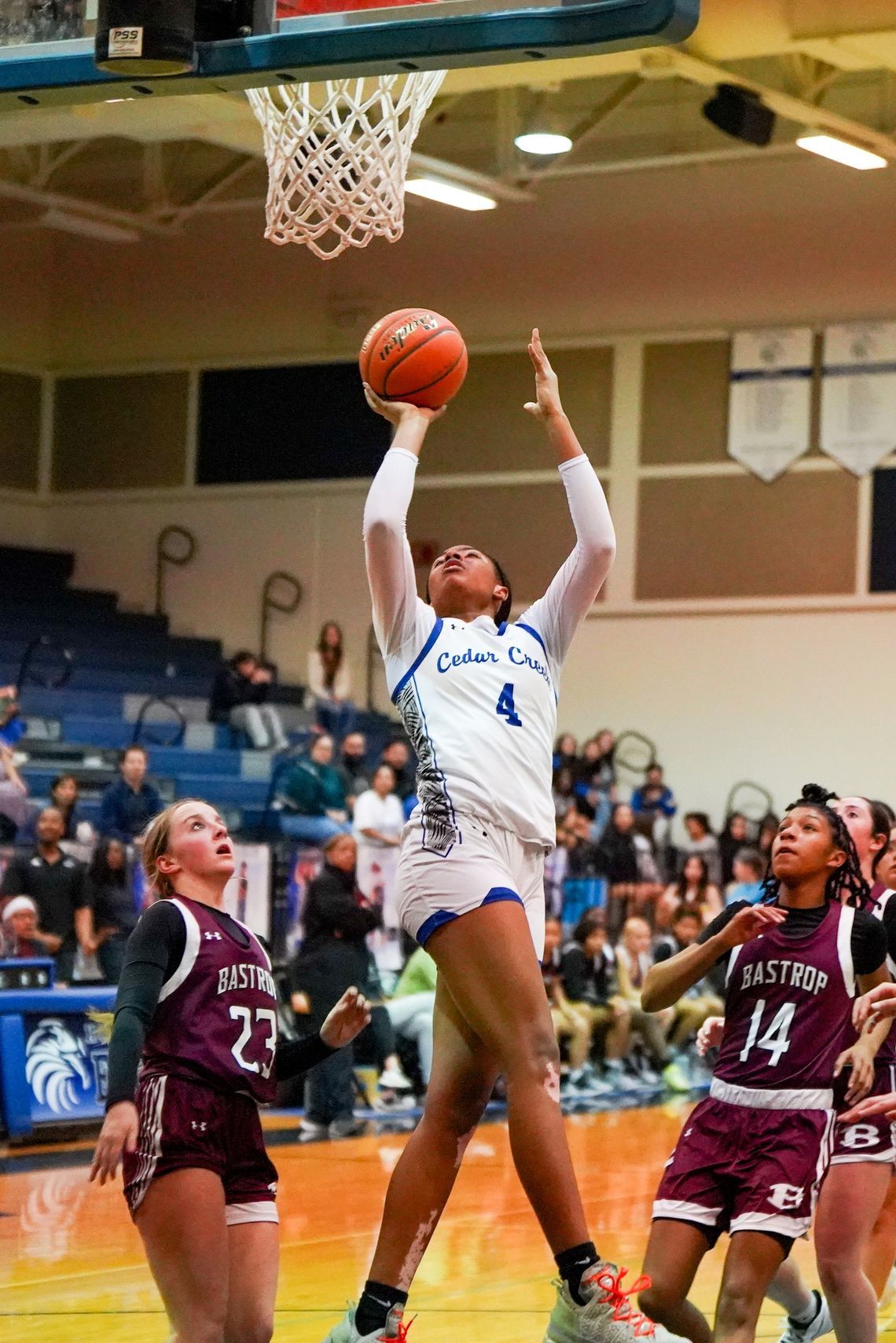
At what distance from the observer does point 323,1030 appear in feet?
14.7

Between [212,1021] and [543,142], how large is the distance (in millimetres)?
13736

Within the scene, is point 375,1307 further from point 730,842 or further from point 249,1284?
point 730,842

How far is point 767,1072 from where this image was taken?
4.70 meters

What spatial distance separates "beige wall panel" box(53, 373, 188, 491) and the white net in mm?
14672

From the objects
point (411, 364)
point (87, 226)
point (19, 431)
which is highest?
point (87, 226)

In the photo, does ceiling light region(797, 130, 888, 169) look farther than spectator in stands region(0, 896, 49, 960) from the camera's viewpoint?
Yes

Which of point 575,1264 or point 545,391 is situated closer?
point 575,1264

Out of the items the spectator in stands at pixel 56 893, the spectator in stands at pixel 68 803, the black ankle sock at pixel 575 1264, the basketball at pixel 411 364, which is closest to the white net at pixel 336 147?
the basketball at pixel 411 364

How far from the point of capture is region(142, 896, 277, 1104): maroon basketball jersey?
13.8ft

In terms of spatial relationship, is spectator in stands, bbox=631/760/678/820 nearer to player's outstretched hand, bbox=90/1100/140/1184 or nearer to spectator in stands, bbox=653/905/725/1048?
spectator in stands, bbox=653/905/725/1048

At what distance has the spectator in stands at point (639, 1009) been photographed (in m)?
14.4

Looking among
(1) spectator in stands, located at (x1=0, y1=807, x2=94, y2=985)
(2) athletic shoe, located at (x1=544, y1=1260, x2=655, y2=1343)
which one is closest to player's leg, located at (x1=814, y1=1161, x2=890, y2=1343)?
(2) athletic shoe, located at (x1=544, y1=1260, x2=655, y2=1343)

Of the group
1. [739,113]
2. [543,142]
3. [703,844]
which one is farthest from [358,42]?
[703,844]

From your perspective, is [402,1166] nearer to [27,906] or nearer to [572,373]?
[27,906]
